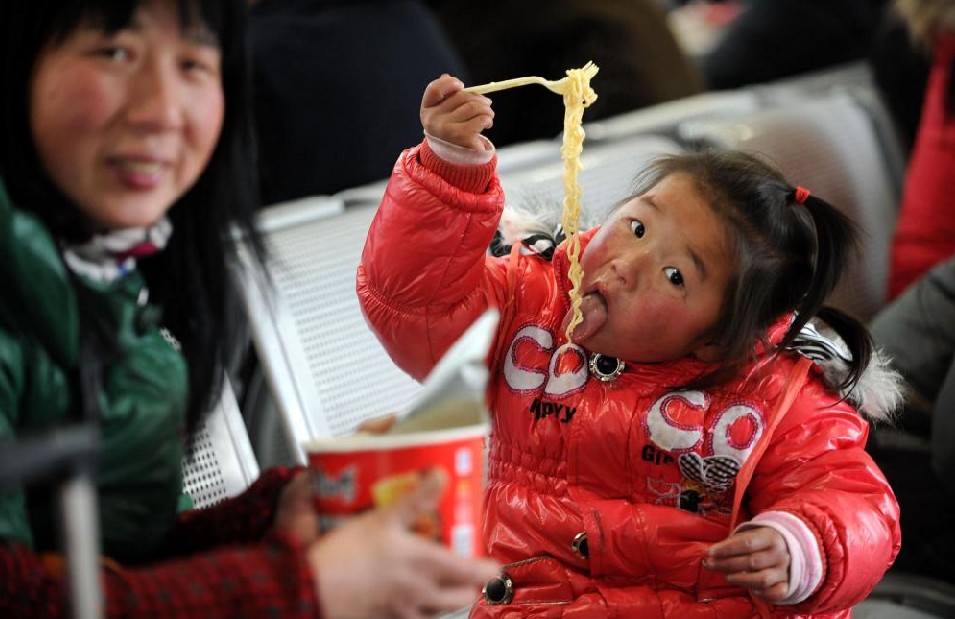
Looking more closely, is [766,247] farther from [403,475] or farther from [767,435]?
[403,475]

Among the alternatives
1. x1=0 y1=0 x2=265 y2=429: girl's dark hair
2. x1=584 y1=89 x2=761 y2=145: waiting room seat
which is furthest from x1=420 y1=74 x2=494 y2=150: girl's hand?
x1=584 y1=89 x2=761 y2=145: waiting room seat

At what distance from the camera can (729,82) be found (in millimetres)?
3975

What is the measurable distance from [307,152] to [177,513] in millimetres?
1174

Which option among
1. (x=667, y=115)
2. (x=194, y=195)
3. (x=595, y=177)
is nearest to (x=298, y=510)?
(x=194, y=195)

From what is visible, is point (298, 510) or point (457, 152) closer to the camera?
point (298, 510)

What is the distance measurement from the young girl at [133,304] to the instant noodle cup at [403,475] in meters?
0.02

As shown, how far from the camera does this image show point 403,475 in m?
1.00

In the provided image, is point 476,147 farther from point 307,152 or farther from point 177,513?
point 307,152

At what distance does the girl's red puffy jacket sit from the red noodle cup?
0.46 m

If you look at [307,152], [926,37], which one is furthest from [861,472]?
[926,37]

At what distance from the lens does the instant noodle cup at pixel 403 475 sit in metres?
1.00

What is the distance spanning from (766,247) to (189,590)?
867 mm

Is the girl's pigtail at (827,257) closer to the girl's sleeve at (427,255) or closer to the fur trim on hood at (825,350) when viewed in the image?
the fur trim on hood at (825,350)

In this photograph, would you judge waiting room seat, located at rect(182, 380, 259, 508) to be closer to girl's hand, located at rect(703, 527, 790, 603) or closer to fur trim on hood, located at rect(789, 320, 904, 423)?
girl's hand, located at rect(703, 527, 790, 603)
